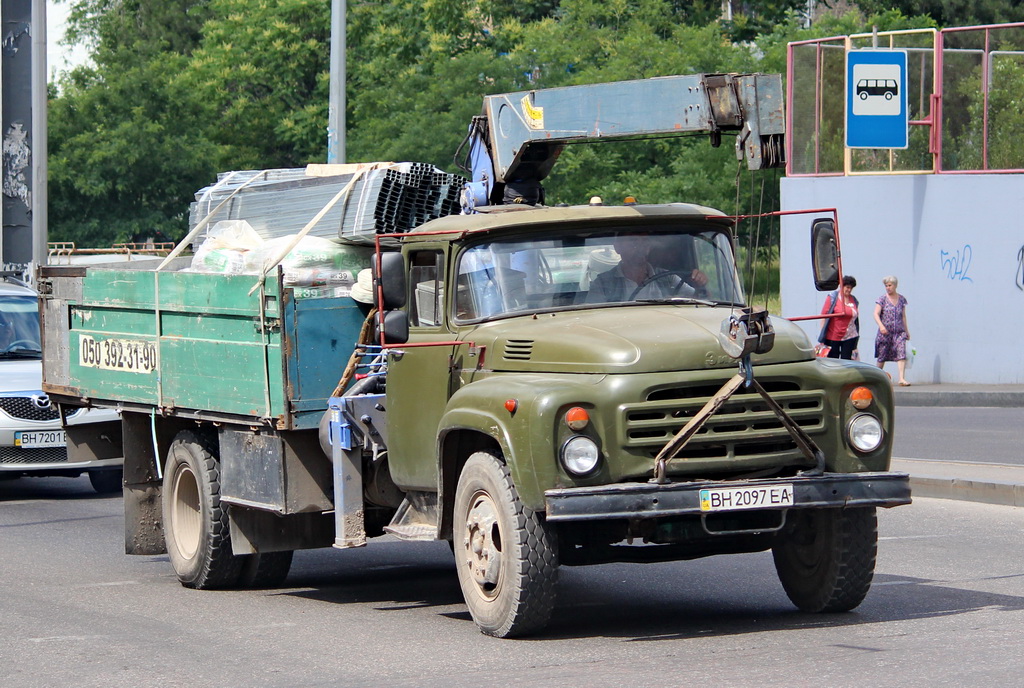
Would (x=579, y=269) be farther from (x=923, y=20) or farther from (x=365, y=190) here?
(x=923, y=20)

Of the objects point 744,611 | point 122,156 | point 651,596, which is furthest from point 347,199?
point 122,156

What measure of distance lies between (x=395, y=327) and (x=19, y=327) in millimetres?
8698

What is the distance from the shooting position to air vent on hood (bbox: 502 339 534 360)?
7691 millimetres

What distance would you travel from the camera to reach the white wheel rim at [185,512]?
1008 centimetres

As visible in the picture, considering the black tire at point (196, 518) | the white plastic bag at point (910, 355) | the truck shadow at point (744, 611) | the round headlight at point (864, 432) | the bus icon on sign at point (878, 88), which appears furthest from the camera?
the white plastic bag at point (910, 355)

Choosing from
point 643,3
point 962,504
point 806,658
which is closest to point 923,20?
point 643,3

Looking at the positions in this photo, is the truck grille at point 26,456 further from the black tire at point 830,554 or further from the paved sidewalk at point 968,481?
the black tire at point 830,554

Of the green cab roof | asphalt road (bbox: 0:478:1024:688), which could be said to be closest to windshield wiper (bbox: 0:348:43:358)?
asphalt road (bbox: 0:478:1024:688)

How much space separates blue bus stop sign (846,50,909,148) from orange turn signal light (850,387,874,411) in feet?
59.1

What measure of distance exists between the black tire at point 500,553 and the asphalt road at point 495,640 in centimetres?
14

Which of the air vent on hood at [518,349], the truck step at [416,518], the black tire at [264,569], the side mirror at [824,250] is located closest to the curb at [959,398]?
the black tire at [264,569]

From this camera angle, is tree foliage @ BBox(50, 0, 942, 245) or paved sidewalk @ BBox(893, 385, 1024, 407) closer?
paved sidewalk @ BBox(893, 385, 1024, 407)

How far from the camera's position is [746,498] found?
7.21 meters

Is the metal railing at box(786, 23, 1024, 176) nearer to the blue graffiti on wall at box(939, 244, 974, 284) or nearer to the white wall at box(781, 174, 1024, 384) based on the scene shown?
the white wall at box(781, 174, 1024, 384)
